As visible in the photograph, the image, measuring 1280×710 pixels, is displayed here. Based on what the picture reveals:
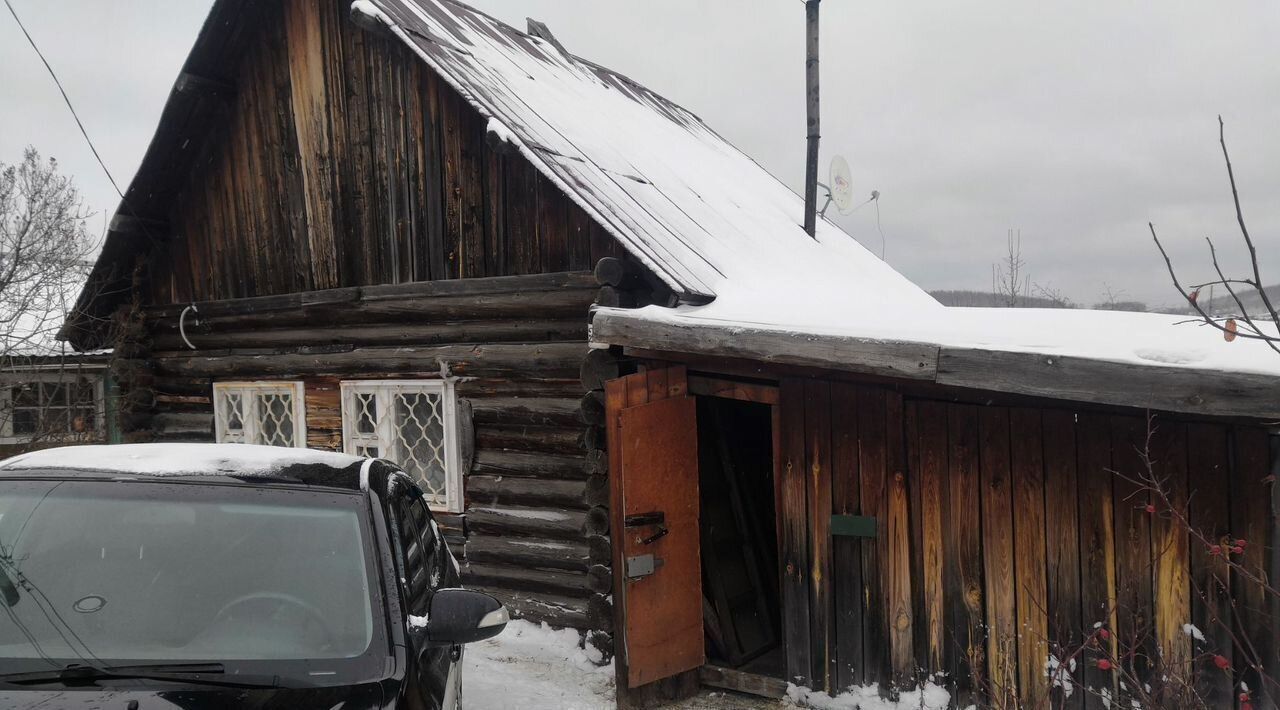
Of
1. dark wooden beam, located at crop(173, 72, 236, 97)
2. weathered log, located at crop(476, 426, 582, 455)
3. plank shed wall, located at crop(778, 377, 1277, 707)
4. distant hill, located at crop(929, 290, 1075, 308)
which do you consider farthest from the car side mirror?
distant hill, located at crop(929, 290, 1075, 308)

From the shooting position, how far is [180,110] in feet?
29.7

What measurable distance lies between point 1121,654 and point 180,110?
981 centimetres

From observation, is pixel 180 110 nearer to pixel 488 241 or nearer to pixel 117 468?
pixel 488 241

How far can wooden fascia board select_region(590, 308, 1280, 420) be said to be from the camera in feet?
12.3

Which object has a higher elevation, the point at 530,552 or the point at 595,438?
the point at 595,438

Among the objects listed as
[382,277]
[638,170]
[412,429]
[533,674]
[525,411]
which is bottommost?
[533,674]

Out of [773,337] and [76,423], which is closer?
[773,337]

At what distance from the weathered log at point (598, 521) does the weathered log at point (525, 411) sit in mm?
845

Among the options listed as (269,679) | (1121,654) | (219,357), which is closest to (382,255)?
(219,357)

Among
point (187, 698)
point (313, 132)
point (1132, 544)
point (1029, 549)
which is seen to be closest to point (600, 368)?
point (1029, 549)

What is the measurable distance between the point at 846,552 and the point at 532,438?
2973 mm

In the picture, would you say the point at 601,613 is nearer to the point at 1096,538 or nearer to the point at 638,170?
the point at 1096,538

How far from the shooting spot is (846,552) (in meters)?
5.50

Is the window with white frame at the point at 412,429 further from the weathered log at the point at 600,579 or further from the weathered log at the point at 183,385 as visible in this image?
the weathered log at the point at 183,385
